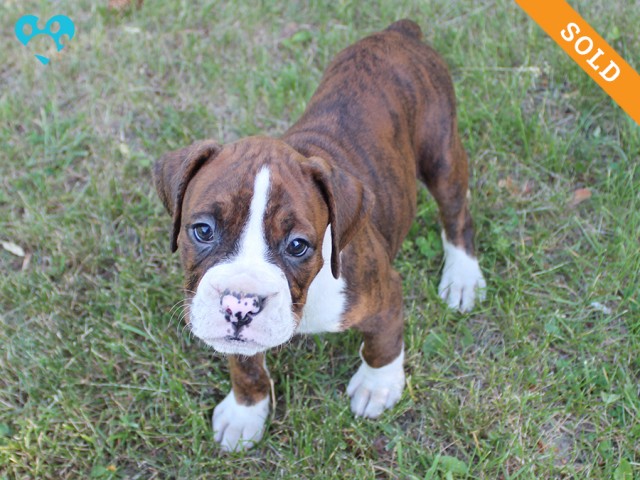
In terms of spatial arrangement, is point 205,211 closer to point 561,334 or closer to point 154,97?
point 561,334

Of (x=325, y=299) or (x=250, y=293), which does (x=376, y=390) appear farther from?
(x=250, y=293)

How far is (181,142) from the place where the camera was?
5.46m

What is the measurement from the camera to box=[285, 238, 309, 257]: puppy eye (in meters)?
3.02

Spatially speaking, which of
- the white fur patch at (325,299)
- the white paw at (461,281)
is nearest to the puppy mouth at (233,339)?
the white fur patch at (325,299)

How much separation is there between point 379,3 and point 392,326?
10.9 feet

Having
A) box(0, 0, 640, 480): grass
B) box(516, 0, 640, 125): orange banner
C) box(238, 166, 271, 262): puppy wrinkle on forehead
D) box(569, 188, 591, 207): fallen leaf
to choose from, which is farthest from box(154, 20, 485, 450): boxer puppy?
box(516, 0, 640, 125): orange banner

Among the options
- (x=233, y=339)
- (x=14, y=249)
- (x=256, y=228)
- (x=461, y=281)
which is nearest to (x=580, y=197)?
(x=461, y=281)

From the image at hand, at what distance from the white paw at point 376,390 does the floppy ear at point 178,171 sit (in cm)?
133

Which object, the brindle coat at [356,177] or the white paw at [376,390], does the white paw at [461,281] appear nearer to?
the brindle coat at [356,177]

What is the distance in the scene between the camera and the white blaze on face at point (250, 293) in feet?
9.32

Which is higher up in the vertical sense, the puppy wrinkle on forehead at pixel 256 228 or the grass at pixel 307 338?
the puppy wrinkle on forehead at pixel 256 228

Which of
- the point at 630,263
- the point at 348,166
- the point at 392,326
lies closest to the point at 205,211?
the point at 348,166

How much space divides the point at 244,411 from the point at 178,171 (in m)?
1.41

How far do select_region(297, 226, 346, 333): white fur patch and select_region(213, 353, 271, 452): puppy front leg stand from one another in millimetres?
512
